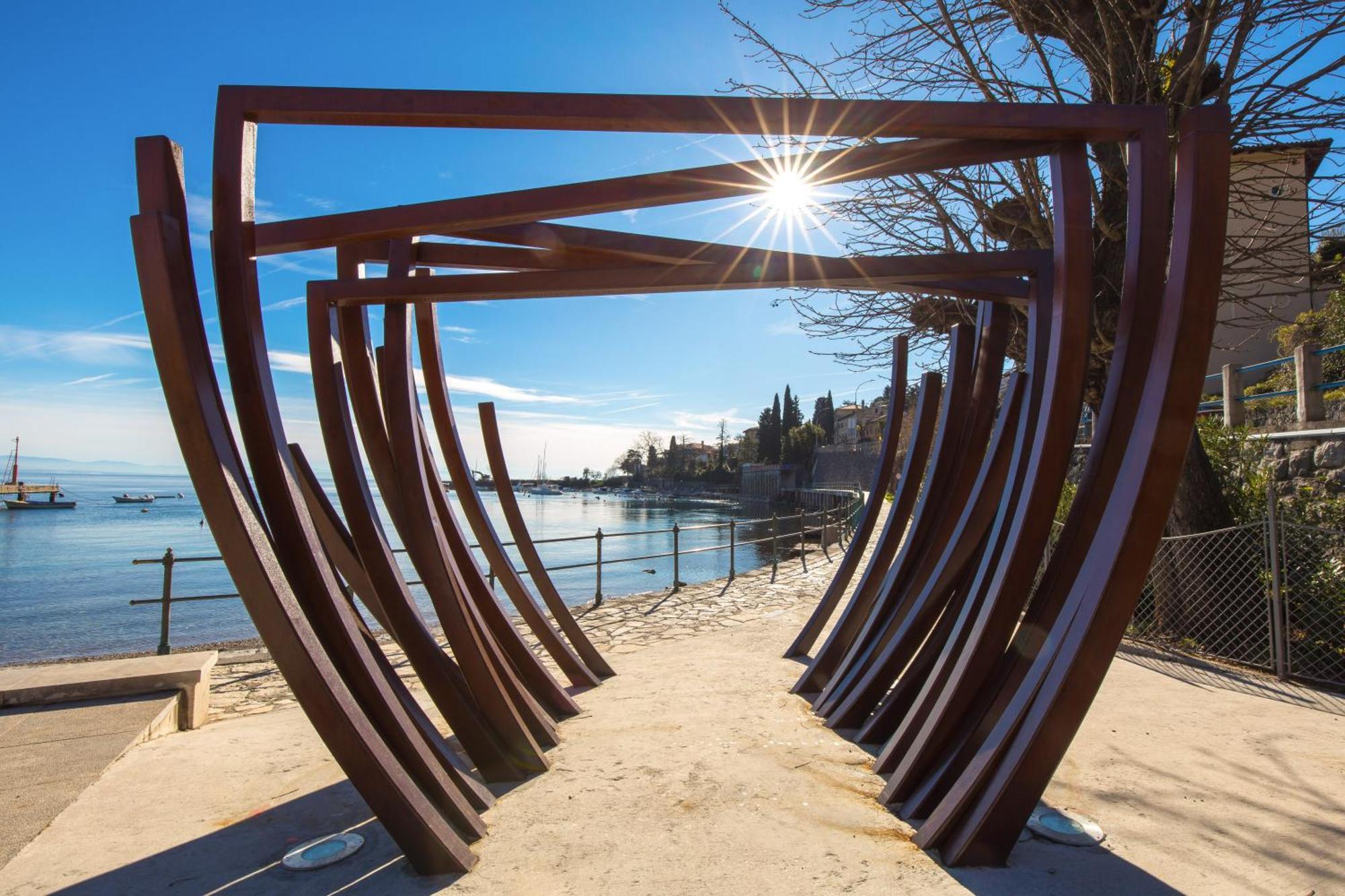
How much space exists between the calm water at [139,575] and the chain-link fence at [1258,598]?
9.64 metres

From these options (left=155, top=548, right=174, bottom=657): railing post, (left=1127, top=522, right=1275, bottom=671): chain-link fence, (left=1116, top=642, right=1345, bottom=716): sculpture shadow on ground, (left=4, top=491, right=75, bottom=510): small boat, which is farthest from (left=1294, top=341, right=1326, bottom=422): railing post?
(left=4, top=491, right=75, bottom=510): small boat

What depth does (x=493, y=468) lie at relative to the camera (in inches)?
251

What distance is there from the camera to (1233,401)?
32.3ft

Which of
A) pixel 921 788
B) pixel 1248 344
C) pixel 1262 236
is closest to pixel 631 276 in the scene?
pixel 921 788

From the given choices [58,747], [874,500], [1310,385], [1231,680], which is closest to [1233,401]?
[1310,385]

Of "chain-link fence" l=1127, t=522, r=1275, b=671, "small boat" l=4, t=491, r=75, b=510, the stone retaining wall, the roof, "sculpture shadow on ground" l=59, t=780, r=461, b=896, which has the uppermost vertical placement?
Answer: the roof

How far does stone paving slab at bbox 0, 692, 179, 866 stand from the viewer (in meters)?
3.28

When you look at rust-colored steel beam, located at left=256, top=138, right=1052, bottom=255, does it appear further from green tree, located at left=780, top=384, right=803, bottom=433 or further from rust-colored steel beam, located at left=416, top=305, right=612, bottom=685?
green tree, located at left=780, top=384, right=803, bottom=433

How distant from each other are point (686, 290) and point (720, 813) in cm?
268

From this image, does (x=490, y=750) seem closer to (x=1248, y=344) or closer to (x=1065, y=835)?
(x=1065, y=835)

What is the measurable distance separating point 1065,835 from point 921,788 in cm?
60

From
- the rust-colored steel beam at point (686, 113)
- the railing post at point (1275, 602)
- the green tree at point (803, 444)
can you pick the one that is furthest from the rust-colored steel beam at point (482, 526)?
the green tree at point (803, 444)

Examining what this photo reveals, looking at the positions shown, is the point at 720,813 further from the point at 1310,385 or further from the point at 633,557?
the point at 633,557

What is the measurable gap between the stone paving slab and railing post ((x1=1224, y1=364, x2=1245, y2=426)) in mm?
12000
